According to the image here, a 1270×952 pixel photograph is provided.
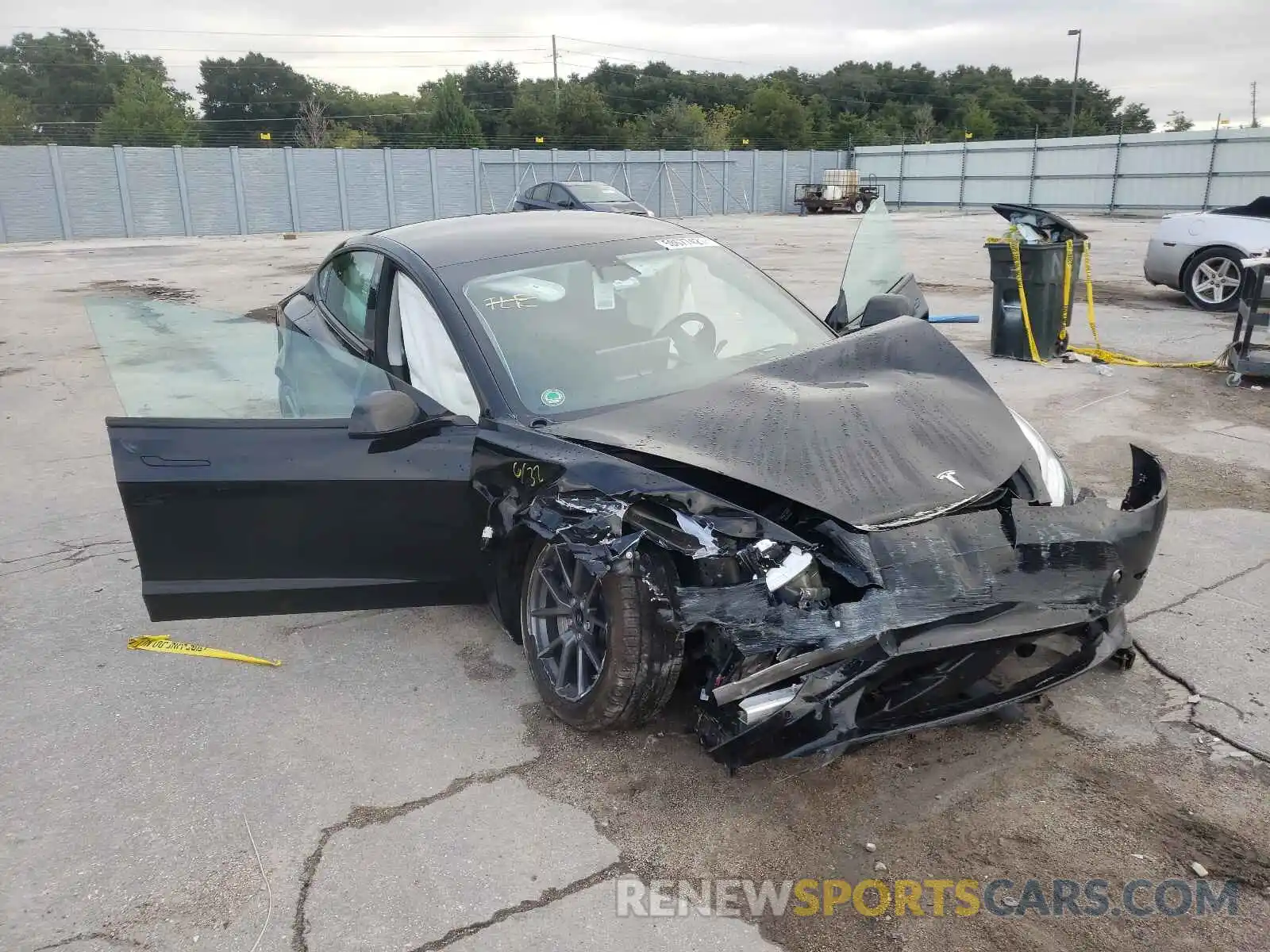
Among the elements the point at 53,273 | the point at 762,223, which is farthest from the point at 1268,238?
the point at 762,223

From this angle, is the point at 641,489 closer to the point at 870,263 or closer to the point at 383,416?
the point at 383,416

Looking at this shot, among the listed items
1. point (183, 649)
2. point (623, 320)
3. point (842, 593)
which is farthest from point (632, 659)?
point (183, 649)

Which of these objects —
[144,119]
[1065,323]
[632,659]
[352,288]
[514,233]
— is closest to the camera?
[632,659]

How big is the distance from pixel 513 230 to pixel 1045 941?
3.29 m

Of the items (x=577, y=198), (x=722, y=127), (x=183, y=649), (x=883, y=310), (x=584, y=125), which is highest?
(x=722, y=127)

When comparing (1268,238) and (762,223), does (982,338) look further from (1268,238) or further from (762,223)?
(762,223)

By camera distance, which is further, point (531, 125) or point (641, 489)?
point (531, 125)

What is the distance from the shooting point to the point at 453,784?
293 centimetres

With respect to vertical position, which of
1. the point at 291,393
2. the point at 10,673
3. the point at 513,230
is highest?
the point at 513,230

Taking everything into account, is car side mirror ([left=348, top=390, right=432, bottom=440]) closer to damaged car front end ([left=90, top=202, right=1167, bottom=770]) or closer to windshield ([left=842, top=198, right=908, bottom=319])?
damaged car front end ([left=90, top=202, right=1167, bottom=770])

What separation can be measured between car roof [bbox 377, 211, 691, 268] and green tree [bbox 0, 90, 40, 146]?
52.7 m

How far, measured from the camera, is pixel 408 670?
11.9 ft

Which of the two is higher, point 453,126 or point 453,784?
point 453,126

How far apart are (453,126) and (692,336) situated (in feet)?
159
